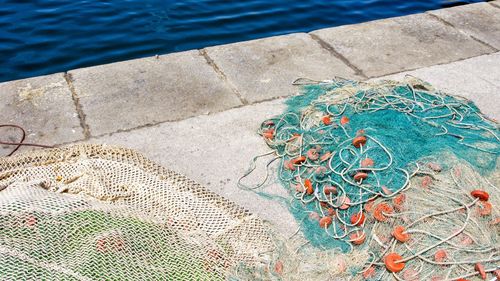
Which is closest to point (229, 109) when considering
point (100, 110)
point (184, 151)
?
point (184, 151)

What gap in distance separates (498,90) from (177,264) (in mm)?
3715

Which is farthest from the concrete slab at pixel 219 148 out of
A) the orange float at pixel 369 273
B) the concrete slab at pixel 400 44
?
the concrete slab at pixel 400 44

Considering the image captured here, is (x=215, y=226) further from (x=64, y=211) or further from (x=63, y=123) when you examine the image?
(x=63, y=123)

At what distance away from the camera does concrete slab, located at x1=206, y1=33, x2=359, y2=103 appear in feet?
16.0

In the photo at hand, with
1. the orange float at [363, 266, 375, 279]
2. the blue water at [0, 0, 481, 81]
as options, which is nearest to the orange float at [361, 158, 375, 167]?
the orange float at [363, 266, 375, 279]

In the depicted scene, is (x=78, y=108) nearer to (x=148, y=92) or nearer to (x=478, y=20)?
(x=148, y=92)

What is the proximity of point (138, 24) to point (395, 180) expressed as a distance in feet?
19.8

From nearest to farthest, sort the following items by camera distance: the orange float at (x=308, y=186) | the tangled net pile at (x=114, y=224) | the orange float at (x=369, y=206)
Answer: the tangled net pile at (x=114, y=224) < the orange float at (x=369, y=206) < the orange float at (x=308, y=186)

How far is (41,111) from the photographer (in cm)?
441

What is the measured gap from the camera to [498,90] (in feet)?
16.1

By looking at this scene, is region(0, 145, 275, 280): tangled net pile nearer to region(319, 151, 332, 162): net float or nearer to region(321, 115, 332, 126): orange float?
region(319, 151, 332, 162): net float

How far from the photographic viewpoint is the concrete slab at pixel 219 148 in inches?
139

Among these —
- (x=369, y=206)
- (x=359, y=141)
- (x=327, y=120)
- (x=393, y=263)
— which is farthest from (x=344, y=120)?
(x=393, y=263)

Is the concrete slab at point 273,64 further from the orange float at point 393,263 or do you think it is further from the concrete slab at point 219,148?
the orange float at point 393,263
